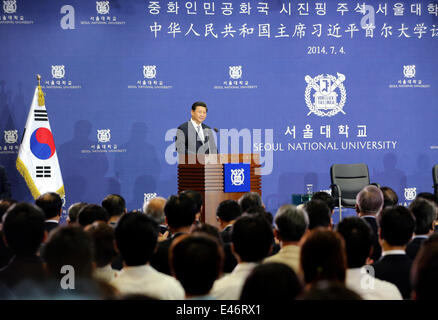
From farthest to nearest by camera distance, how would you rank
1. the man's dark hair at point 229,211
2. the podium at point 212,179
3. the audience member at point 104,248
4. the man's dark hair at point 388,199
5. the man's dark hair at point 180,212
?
the podium at point 212,179
the man's dark hair at point 388,199
the man's dark hair at point 229,211
the man's dark hair at point 180,212
the audience member at point 104,248

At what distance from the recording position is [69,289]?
1.77 meters

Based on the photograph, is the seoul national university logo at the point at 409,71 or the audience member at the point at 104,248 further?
the seoul national university logo at the point at 409,71

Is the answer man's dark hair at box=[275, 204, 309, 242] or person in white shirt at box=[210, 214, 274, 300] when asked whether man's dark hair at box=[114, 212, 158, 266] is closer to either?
person in white shirt at box=[210, 214, 274, 300]

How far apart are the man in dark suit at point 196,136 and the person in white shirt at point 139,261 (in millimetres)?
3568

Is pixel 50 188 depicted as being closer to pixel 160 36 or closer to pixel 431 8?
pixel 160 36

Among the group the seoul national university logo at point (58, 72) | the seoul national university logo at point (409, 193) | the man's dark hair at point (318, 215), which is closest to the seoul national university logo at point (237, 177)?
the man's dark hair at point (318, 215)

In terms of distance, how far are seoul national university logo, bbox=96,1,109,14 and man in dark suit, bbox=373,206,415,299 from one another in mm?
5622

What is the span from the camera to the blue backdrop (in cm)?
696

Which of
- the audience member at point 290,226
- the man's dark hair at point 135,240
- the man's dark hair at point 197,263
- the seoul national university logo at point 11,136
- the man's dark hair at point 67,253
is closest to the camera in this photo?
the man's dark hair at point 197,263

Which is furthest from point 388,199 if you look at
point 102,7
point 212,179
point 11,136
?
point 11,136

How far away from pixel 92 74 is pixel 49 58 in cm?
65

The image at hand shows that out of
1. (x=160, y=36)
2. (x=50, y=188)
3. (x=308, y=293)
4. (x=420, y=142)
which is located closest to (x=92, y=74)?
(x=160, y=36)

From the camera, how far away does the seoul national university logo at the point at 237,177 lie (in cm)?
487

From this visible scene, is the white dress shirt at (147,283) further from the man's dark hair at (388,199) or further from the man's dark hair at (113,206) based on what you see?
the man's dark hair at (388,199)
